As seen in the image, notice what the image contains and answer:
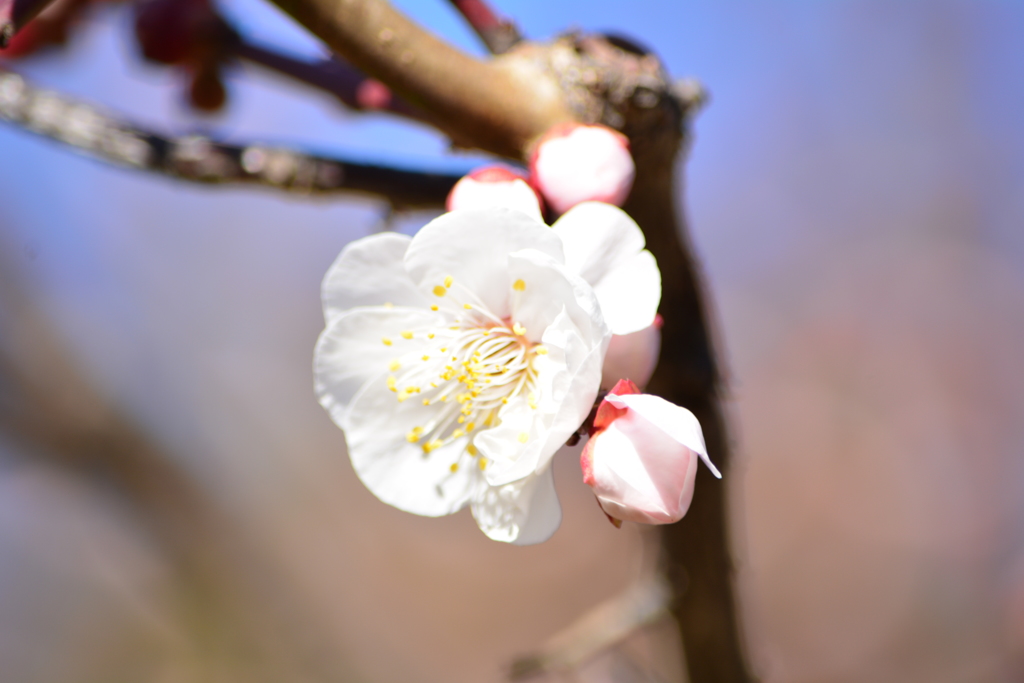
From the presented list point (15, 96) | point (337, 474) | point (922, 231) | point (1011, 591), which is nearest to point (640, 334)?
point (15, 96)

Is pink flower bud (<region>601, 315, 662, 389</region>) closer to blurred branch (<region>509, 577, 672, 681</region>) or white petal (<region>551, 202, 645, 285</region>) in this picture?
white petal (<region>551, 202, 645, 285</region>)

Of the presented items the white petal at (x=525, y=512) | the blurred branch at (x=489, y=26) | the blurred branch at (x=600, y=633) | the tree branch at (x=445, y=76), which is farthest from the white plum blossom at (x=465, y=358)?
the blurred branch at (x=600, y=633)

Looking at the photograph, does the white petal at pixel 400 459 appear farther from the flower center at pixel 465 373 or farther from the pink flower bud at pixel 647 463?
the pink flower bud at pixel 647 463

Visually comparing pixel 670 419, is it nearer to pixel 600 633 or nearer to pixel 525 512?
pixel 525 512

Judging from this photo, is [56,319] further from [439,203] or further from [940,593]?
[940,593]

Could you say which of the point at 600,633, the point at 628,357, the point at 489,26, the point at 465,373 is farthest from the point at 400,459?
the point at 600,633

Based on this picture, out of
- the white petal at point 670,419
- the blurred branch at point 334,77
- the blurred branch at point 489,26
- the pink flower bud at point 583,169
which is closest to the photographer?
the white petal at point 670,419
